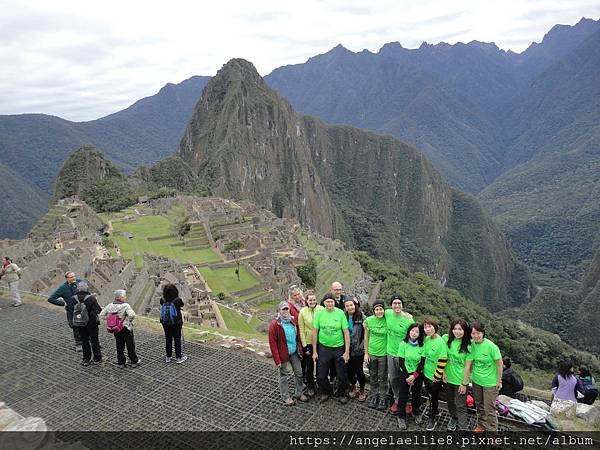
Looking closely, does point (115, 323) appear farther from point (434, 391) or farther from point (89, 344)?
point (434, 391)

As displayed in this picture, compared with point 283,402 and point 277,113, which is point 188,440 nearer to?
point 283,402

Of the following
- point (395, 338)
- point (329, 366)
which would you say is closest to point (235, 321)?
point (329, 366)

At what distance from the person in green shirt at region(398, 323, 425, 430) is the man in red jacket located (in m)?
1.55

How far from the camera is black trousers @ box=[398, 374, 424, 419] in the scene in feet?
22.0

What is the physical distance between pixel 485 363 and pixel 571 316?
2555 inches

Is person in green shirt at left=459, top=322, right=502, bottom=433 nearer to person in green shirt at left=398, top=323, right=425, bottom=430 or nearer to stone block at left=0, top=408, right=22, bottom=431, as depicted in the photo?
person in green shirt at left=398, top=323, right=425, bottom=430

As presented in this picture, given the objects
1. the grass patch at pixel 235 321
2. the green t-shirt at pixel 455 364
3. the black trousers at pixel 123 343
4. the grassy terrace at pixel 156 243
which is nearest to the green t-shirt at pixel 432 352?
the green t-shirt at pixel 455 364

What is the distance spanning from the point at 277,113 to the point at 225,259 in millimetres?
104579

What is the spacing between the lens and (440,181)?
171 meters

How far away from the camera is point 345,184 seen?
17625cm

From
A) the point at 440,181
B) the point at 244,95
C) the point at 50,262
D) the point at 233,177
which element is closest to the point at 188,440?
the point at 50,262

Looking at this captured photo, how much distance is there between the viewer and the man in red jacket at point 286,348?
7164 millimetres

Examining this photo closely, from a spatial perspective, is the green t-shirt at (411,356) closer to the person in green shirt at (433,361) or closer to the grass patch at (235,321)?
the person in green shirt at (433,361)

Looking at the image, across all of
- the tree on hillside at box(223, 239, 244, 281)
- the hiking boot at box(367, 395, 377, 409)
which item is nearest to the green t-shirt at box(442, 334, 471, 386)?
the hiking boot at box(367, 395, 377, 409)
